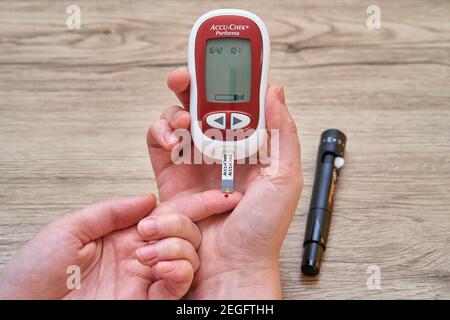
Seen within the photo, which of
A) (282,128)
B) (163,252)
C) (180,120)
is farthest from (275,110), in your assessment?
(163,252)

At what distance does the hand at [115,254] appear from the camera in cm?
64

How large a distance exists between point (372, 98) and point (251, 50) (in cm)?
30

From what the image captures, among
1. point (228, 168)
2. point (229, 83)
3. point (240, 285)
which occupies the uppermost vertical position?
point (229, 83)

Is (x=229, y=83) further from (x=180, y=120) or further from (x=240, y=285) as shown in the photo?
(x=240, y=285)

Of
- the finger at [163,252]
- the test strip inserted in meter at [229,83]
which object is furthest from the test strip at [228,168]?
the finger at [163,252]

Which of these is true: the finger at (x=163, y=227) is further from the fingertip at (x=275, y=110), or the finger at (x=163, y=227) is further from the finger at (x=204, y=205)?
the fingertip at (x=275, y=110)

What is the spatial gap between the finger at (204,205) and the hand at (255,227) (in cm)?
1

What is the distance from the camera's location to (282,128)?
2.23ft

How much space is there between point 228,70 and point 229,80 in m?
0.01

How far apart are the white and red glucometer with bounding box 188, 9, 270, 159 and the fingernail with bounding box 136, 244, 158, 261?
A: 5.9 inches

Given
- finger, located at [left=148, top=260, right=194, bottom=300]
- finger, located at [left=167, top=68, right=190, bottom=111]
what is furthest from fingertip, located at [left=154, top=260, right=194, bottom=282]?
finger, located at [left=167, top=68, right=190, bottom=111]

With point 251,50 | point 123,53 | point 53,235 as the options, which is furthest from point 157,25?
point 53,235

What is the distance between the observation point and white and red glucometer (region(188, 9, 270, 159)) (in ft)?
2.26
